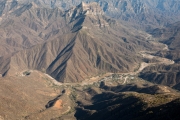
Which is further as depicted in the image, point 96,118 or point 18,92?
point 18,92

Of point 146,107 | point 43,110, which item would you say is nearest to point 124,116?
point 146,107

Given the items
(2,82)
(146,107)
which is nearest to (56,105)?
(2,82)

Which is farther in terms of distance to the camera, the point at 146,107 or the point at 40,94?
the point at 40,94

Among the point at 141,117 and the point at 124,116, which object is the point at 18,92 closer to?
the point at 124,116

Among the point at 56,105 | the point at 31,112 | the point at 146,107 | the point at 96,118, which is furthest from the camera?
the point at 56,105

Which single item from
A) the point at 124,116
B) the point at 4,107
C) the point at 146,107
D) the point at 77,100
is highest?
the point at 146,107

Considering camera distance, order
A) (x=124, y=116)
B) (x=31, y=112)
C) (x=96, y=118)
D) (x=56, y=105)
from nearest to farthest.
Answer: (x=124, y=116)
(x=96, y=118)
(x=31, y=112)
(x=56, y=105)

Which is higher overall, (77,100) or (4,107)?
(4,107)

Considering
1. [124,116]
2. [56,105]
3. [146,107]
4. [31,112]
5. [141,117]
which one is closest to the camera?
[141,117]

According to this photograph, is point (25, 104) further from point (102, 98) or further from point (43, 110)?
point (102, 98)
